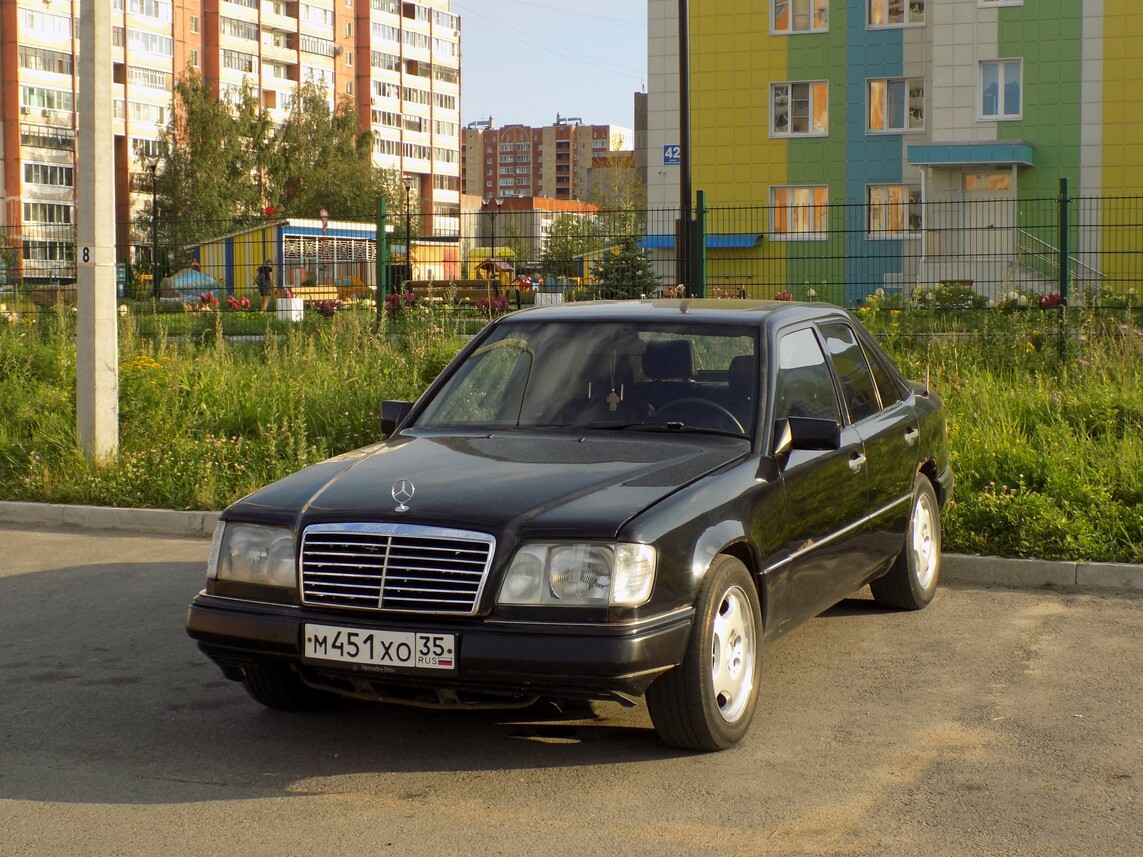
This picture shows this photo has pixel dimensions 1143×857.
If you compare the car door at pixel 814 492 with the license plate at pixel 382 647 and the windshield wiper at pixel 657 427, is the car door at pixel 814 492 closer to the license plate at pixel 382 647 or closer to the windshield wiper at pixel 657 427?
the windshield wiper at pixel 657 427

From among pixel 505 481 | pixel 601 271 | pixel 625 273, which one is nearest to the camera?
pixel 505 481

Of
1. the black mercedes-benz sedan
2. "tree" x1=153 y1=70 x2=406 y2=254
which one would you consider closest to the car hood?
the black mercedes-benz sedan

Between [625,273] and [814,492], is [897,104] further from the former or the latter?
[814,492]

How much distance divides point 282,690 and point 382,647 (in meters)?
0.95

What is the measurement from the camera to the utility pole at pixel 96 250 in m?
11.2

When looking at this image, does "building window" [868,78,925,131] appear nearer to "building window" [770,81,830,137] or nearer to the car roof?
"building window" [770,81,830,137]

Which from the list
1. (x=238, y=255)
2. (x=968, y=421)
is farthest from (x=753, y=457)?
(x=238, y=255)

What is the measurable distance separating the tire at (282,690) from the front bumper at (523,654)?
1.80 ft

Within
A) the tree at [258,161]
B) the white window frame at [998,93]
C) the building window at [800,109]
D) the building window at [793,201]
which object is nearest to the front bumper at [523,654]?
the building window at [793,201]

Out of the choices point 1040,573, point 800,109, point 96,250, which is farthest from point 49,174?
point 1040,573

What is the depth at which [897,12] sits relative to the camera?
142ft

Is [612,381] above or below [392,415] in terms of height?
A: above

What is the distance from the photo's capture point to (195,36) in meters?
102

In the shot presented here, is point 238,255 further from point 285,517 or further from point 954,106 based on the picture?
point 285,517
